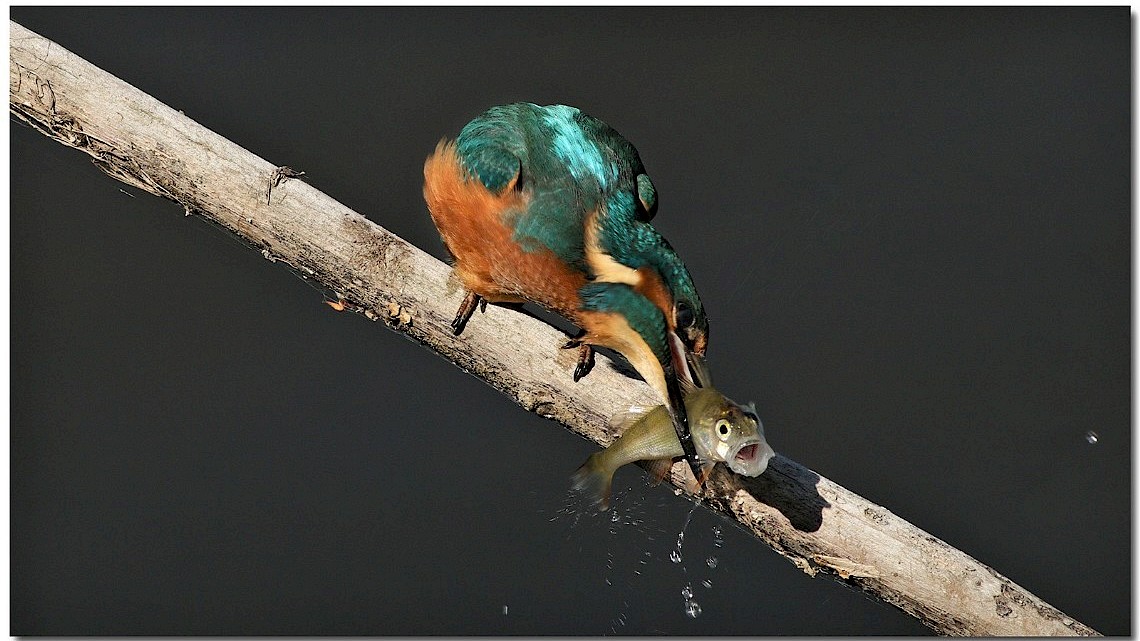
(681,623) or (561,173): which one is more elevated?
(561,173)

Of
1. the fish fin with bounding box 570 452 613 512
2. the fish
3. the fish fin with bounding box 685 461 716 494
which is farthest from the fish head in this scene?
the fish fin with bounding box 570 452 613 512

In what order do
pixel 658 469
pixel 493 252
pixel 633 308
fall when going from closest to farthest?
pixel 633 308
pixel 658 469
pixel 493 252

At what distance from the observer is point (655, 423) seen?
68.9 inches

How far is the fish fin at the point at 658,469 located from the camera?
71.2 inches

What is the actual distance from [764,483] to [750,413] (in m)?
0.23

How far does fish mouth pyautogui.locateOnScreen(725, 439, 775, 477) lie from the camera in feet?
5.30

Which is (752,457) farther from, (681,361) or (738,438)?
(681,361)

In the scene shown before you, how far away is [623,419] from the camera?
6.08 feet

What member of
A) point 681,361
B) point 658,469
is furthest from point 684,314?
point 658,469

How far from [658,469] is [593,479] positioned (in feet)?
0.43

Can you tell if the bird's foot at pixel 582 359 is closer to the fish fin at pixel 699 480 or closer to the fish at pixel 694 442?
the fish at pixel 694 442

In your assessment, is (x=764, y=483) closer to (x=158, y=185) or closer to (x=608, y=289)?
(x=608, y=289)

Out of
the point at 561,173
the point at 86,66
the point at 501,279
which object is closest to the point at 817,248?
the point at 561,173

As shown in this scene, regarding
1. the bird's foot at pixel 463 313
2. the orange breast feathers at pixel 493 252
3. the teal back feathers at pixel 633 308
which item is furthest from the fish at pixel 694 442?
the bird's foot at pixel 463 313
